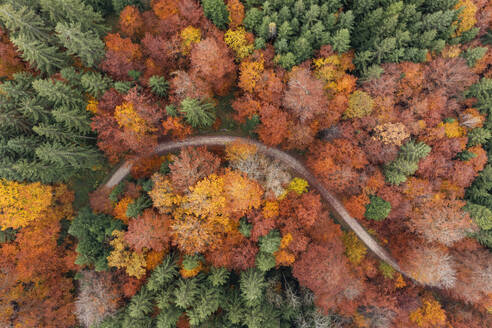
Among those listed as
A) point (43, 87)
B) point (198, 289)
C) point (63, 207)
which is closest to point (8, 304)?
point (63, 207)

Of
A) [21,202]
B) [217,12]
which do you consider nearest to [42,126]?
[21,202]

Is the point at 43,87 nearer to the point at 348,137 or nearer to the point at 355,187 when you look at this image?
the point at 348,137

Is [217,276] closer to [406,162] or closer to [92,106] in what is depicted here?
[92,106]

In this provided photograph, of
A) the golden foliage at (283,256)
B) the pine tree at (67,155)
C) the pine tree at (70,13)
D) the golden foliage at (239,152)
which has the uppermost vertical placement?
the pine tree at (70,13)

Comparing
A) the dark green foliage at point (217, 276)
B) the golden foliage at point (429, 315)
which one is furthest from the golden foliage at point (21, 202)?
the golden foliage at point (429, 315)

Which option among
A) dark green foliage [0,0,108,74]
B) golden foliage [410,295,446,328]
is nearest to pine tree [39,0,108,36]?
dark green foliage [0,0,108,74]

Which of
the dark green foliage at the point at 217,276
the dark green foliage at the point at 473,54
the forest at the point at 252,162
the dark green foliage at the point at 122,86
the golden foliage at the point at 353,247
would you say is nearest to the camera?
the dark green foliage at the point at 217,276

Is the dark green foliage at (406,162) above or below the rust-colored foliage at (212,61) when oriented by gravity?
below

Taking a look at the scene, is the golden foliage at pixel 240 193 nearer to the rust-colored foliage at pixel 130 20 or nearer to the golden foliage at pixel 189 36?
the golden foliage at pixel 189 36
